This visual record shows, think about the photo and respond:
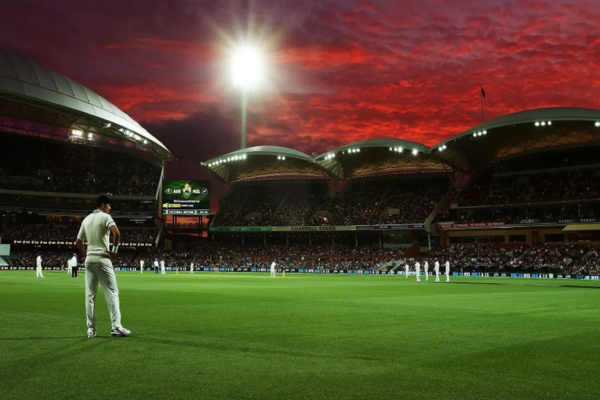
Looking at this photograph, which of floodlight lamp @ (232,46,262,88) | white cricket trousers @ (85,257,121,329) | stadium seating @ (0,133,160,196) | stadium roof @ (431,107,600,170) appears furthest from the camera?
stadium seating @ (0,133,160,196)

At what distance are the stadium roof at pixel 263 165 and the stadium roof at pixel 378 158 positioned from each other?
2.90 m

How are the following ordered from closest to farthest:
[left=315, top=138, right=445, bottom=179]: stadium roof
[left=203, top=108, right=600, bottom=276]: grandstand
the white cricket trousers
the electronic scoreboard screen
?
the white cricket trousers < [left=203, top=108, right=600, bottom=276]: grandstand < [left=315, top=138, right=445, bottom=179]: stadium roof < the electronic scoreboard screen

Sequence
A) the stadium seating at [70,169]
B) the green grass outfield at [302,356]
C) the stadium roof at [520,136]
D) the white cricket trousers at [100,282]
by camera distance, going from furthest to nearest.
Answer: the stadium seating at [70,169] < the stadium roof at [520,136] < the white cricket trousers at [100,282] < the green grass outfield at [302,356]

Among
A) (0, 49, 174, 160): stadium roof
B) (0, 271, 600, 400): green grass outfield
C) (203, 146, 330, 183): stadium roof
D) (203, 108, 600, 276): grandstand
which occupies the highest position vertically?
(0, 49, 174, 160): stadium roof

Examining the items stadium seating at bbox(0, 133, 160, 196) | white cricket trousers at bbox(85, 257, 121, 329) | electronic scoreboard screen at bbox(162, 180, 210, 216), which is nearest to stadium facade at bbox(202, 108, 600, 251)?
electronic scoreboard screen at bbox(162, 180, 210, 216)

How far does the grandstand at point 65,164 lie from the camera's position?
70.8 m

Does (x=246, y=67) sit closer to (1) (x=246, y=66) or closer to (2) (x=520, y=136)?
(1) (x=246, y=66)

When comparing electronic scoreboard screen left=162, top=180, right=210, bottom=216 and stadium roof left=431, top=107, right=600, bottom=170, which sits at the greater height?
stadium roof left=431, top=107, right=600, bottom=170

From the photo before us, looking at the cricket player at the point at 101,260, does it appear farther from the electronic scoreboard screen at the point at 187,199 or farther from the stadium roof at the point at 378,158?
the electronic scoreboard screen at the point at 187,199

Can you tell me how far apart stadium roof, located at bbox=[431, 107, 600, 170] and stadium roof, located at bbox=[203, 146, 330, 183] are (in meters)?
20.1

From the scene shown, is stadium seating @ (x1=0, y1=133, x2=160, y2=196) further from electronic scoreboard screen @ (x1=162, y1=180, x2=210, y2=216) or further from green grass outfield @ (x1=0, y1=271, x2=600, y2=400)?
green grass outfield @ (x1=0, y1=271, x2=600, y2=400)

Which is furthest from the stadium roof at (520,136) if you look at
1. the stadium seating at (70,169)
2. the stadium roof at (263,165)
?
the stadium seating at (70,169)

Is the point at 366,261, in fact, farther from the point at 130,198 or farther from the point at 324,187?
the point at 130,198

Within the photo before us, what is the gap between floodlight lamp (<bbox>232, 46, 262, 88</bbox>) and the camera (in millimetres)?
73062
